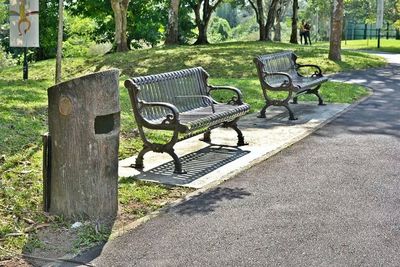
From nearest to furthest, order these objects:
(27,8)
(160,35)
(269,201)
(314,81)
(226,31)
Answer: (269,201)
(314,81)
(27,8)
(160,35)
(226,31)

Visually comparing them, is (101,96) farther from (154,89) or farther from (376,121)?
(376,121)

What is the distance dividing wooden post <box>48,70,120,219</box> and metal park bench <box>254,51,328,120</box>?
18.8 feet

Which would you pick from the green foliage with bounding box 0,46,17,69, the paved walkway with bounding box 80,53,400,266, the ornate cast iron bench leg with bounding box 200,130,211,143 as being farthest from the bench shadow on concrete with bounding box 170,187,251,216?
the green foliage with bounding box 0,46,17,69

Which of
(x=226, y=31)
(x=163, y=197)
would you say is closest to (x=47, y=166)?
(x=163, y=197)

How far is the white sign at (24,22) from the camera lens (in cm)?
1495

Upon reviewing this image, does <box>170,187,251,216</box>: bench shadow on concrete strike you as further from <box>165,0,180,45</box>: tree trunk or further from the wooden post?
<box>165,0,180,45</box>: tree trunk

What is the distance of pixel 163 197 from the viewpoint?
6211 millimetres

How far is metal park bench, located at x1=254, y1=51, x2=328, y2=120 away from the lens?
10.9m

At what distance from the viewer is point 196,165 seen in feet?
24.6

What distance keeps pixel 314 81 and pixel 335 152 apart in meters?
4.21

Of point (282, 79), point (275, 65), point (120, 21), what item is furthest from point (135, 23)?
point (282, 79)

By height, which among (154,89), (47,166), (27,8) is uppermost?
(27,8)

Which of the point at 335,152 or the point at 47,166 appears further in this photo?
the point at 335,152

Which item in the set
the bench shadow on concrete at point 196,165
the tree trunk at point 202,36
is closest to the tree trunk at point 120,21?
the tree trunk at point 202,36
